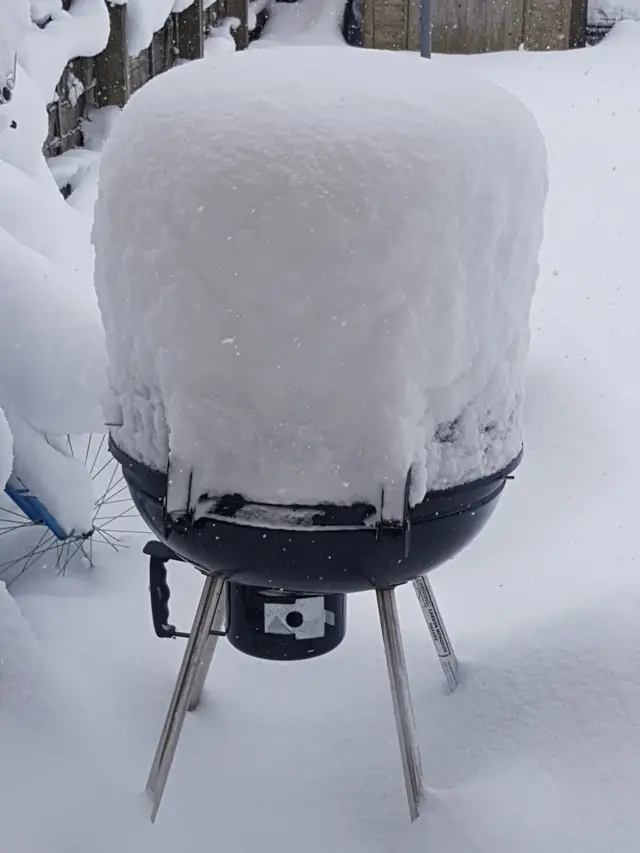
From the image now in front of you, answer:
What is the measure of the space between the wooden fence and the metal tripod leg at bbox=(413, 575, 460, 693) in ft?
28.2

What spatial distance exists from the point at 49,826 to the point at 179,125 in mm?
1047

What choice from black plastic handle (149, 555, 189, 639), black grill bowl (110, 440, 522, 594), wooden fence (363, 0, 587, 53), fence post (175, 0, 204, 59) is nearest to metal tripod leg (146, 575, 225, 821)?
black grill bowl (110, 440, 522, 594)

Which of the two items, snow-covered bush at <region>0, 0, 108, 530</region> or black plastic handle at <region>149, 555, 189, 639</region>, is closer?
black plastic handle at <region>149, 555, 189, 639</region>

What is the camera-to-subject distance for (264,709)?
1.89 meters

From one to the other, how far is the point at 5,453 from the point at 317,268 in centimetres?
93

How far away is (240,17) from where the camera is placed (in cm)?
753

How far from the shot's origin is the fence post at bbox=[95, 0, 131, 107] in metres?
4.18

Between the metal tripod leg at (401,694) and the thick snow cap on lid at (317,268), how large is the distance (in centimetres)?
26

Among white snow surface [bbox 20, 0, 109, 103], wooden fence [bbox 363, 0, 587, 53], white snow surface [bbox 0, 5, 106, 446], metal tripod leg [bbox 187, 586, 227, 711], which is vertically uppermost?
white snow surface [bbox 20, 0, 109, 103]

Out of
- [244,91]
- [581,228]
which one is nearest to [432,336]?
[244,91]

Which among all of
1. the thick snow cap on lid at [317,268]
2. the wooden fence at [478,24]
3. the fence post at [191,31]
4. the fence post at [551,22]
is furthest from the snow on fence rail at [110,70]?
the fence post at [551,22]

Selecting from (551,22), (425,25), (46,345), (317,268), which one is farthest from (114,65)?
(551,22)

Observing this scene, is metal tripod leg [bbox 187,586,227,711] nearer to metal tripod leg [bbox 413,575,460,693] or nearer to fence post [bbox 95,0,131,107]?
metal tripod leg [bbox 413,575,460,693]

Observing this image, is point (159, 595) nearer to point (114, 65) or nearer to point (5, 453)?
point (5, 453)
